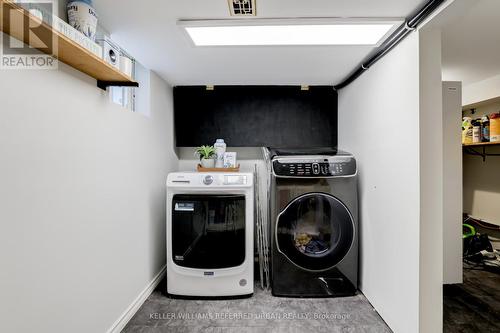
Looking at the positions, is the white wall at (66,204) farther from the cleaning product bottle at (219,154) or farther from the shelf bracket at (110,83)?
the cleaning product bottle at (219,154)

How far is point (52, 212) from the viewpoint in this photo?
46.3 inches

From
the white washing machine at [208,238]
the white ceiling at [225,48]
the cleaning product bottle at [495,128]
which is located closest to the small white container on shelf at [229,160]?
the white washing machine at [208,238]

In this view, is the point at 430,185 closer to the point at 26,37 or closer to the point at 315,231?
the point at 315,231

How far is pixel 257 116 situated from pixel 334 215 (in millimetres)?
1388

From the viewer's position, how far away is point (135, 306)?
1.98m

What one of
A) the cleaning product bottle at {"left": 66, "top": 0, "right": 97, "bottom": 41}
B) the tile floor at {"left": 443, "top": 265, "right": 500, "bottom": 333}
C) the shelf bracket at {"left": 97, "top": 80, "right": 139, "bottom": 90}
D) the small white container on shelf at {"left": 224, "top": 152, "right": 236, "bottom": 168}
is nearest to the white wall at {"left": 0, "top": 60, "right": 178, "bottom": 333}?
the shelf bracket at {"left": 97, "top": 80, "right": 139, "bottom": 90}

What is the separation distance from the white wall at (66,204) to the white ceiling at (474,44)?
6.69ft

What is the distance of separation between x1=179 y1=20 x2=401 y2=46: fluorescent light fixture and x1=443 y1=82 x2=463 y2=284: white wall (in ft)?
3.57

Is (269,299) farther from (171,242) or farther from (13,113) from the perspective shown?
(13,113)

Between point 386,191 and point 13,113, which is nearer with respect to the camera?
point 13,113

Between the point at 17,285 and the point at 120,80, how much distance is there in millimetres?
1120

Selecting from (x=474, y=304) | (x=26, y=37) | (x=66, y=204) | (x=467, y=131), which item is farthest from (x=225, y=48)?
(x=467, y=131)

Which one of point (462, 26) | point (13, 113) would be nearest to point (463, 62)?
point (462, 26)

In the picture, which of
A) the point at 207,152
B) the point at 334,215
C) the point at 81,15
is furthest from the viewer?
the point at 207,152
